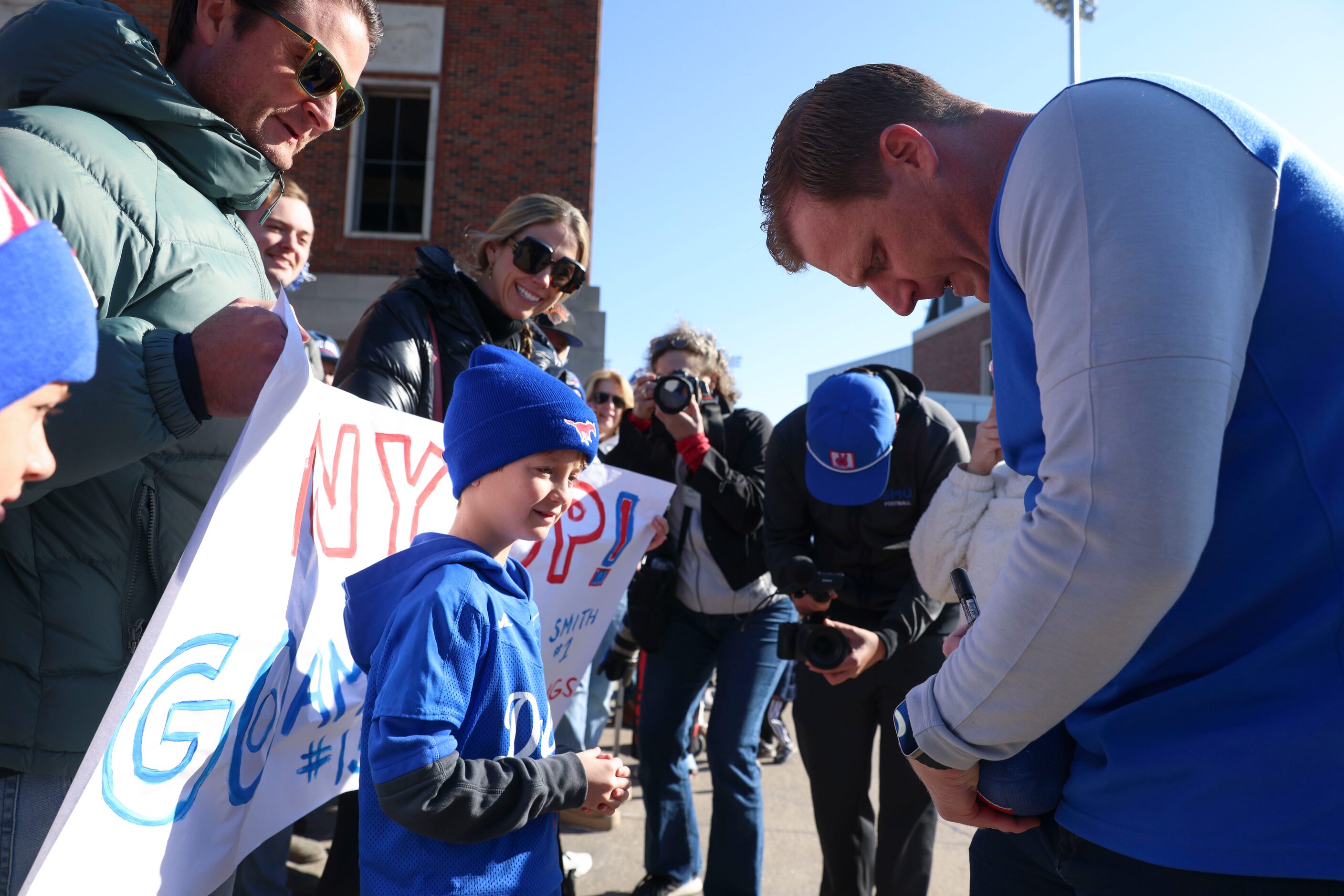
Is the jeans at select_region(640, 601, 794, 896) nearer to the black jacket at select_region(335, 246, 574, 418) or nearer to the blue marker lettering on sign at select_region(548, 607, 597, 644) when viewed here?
the blue marker lettering on sign at select_region(548, 607, 597, 644)

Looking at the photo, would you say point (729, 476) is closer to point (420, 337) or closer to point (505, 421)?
point (420, 337)

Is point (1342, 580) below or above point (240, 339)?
below

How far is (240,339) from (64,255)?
0.60 metres

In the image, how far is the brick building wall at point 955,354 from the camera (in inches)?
1222

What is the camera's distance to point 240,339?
1.26 metres

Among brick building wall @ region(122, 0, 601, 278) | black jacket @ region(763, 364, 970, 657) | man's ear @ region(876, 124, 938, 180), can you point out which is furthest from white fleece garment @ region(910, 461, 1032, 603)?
brick building wall @ region(122, 0, 601, 278)

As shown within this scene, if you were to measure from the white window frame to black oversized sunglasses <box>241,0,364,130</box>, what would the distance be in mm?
11358

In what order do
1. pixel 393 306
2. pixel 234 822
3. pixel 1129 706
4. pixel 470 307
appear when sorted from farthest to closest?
1. pixel 470 307
2. pixel 393 306
3. pixel 234 822
4. pixel 1129 706

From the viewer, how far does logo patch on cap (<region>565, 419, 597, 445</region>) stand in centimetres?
188

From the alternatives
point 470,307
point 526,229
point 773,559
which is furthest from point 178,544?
point 773,559

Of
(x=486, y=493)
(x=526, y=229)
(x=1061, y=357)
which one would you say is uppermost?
(x=526, y=229)

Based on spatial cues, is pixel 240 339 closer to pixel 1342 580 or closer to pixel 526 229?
pixel 1342 580

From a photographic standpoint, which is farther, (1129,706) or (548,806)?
(548,806)

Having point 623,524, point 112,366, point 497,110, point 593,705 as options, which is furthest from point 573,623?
point 497,110
